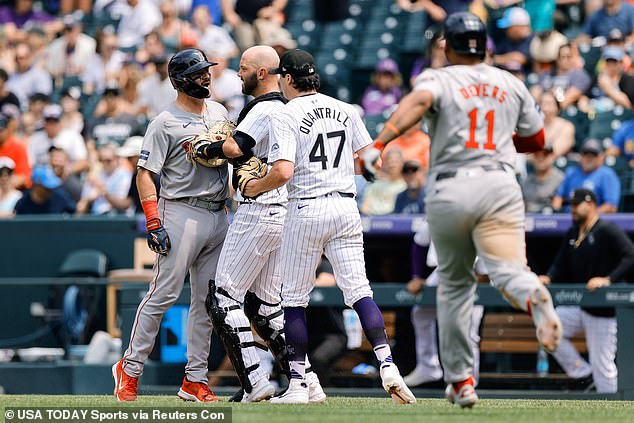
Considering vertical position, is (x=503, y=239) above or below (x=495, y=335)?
above

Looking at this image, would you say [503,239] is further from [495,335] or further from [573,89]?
[573,89]

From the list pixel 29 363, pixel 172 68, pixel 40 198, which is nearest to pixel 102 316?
pixel 29 363

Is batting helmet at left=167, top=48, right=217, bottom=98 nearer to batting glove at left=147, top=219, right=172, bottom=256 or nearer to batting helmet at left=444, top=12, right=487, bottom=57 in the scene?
batting glove at left=147, top=219, right=172, bottom=256

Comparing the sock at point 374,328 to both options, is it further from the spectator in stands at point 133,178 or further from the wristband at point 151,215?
the spectator in stands at point 133,178

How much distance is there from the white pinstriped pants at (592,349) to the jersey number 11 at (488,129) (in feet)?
12.6

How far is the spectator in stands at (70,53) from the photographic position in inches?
678

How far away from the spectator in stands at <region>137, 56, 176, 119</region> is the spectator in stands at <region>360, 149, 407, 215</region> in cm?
376

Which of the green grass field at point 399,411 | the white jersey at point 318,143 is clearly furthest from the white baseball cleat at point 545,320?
the white jersey at point 318,143

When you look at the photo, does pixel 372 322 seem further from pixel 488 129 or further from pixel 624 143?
pixel 624 143

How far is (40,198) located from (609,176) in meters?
5.67

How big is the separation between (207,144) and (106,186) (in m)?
6.24

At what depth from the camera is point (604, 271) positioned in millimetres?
10008

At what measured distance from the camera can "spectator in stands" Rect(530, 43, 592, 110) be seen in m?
12.9

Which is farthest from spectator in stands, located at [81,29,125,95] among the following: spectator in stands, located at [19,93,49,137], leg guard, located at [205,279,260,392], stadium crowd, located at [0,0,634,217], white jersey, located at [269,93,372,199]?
white jersey, located at [269,93,372,199]
